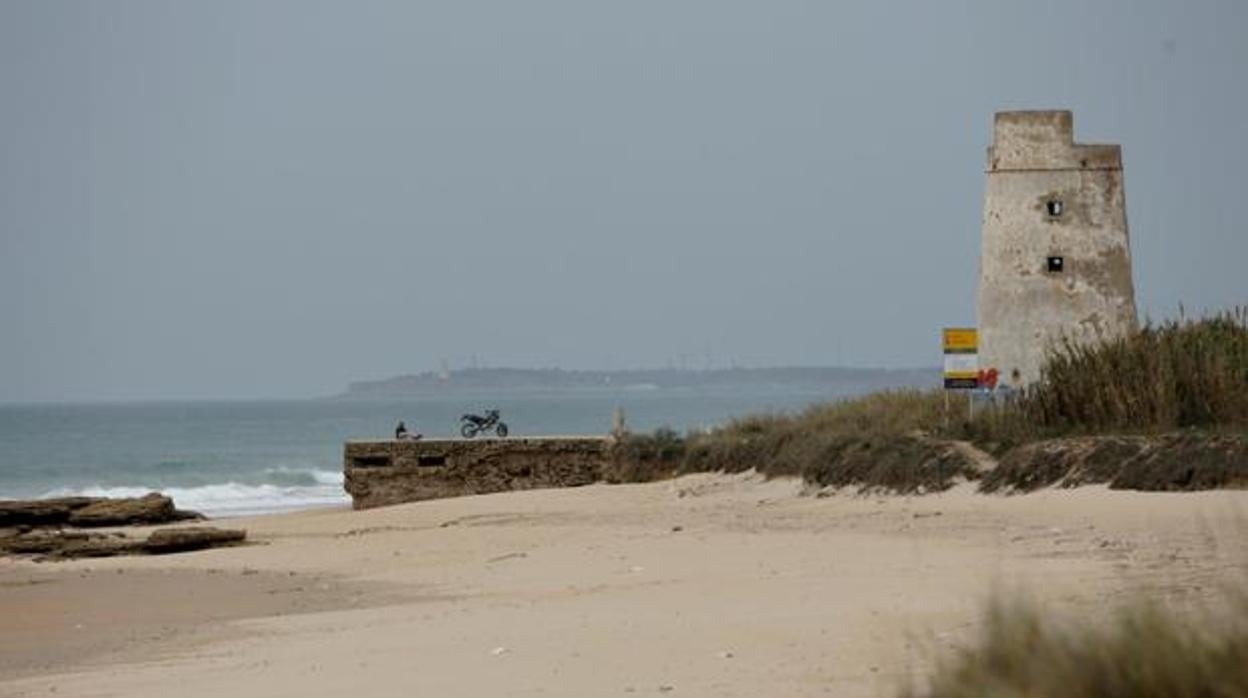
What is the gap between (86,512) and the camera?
2964 cm

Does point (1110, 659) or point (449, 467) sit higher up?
point (449, 467)

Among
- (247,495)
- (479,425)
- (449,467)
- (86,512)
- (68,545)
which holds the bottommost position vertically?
(68,545)

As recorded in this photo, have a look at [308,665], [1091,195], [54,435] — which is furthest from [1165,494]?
[54,435]

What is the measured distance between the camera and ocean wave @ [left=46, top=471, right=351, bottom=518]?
4853cm

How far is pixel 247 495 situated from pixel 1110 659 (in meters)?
51.7

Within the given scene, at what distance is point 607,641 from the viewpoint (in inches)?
460

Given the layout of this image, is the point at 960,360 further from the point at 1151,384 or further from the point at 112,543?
the point at 112,543

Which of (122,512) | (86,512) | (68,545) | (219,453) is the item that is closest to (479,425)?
(122,512)

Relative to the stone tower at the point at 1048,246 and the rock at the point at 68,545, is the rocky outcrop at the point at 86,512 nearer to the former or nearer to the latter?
the rock at the point at 68,545

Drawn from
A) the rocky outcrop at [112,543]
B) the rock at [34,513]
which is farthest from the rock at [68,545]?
the rock at [34,513]

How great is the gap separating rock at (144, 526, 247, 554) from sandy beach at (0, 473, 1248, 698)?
1.51 ft

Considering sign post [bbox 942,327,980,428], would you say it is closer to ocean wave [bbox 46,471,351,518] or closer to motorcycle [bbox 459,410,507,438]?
motorcycle [bbox 459,410,507,438]

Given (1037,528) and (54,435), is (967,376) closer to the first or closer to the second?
(1037,528)

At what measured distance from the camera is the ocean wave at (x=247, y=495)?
4853cm
